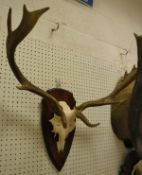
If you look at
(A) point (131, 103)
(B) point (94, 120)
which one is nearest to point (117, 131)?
(B) point (94, 120)

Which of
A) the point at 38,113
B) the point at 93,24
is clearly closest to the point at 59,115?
the point at 38,113

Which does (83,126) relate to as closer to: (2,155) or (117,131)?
(117,131)

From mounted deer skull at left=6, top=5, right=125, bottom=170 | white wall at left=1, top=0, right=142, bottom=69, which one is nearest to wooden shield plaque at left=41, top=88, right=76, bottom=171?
mounted deer skull at left=6, top=5, right=125, bottom=170

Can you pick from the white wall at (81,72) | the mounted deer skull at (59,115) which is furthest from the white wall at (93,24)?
the mounted deer skull at (59,115)

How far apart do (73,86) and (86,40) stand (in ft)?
1.17

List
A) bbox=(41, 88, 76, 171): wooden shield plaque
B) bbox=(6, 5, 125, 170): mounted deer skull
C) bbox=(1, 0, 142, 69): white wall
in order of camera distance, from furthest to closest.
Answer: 1. bbox=(1, 0, 142, 69): white wall
2. bbox=(41, 88, 76, 171): wooden shield plaque
3. bbox=(6, 5, 125, 170): mounted deer skull

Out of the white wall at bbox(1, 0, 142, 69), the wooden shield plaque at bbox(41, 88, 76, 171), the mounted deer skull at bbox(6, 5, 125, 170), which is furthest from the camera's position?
the white wall at bbox(1, 0, 142, 69)

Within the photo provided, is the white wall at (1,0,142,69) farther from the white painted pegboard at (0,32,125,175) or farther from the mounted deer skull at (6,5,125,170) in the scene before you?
the mounted deer skull at (6,5,125,170)

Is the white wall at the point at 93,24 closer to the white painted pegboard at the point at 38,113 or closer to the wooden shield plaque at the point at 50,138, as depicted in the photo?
the white painted pegboard at the point at 38,113

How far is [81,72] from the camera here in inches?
62.1

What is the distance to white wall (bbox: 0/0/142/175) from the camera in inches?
48.9

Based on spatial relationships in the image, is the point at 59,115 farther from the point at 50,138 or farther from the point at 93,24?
the point at 93,24

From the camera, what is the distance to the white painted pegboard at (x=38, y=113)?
1.21m

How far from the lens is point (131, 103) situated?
101 centimetres
